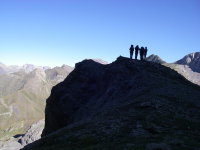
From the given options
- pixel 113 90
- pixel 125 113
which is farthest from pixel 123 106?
pixel 113 90

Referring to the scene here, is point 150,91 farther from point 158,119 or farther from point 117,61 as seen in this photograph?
point 117,61

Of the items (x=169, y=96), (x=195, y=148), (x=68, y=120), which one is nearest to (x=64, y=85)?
(x=68, y=120)

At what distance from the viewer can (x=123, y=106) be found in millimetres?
20031

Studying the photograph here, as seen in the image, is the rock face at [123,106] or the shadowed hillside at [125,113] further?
the rock face at [123,106]

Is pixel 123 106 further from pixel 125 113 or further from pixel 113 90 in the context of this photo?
pixel 113 90

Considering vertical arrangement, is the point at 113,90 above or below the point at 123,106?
above

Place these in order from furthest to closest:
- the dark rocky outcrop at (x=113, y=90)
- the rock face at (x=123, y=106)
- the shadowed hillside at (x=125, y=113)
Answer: the dark rocky outcrop at (x=113, y=90), the rock face at (x=123, y=106), the shadowed hillside at (x=125, y=113)

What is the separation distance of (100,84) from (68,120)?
1129cm

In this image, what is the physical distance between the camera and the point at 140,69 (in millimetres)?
30812

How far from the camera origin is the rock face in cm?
1259

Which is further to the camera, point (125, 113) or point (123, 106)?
point (123, 106)

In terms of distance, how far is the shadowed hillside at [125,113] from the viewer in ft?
36.2

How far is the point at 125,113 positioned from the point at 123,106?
295 centimetres

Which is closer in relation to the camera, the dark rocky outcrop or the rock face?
the rock face
